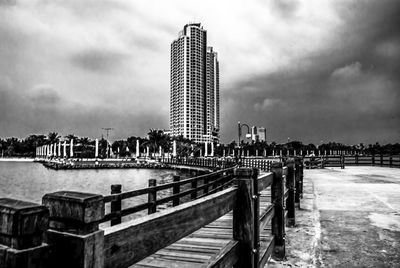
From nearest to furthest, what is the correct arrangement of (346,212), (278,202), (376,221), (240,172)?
1. (240,172)
2. (278,202)
3. (376,221)
4. (346,212)

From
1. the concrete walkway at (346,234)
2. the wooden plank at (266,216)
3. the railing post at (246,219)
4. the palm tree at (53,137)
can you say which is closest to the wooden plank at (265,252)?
the wooden plank at (266,216)

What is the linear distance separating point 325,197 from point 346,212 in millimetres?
2936

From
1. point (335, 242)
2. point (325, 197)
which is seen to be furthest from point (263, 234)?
point (325, 197)

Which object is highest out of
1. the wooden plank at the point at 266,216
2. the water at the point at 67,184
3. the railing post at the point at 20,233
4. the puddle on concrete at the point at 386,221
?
the railing post at the point at 20,233

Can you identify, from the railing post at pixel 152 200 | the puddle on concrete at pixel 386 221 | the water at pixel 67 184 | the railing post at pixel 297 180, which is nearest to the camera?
the puddle on concrete at pixel 386 221

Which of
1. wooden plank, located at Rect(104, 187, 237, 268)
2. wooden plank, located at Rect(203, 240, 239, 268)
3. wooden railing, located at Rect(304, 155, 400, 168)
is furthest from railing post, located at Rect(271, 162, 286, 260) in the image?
wooden railing, located at Rect(304, 155, 400, 168)

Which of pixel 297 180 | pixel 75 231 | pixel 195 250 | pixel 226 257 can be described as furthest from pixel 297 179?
pixel 75 231

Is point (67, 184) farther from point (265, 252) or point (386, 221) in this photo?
point (265, 252)

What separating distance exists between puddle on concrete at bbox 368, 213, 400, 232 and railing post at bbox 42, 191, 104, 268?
6.70 meters

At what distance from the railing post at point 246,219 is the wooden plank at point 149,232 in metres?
0.80

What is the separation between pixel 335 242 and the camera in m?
5.48

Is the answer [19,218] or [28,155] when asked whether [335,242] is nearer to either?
[19,218]

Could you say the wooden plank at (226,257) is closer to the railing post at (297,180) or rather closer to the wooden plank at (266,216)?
the wooden plank at (266,216)

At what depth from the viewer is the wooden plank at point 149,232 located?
126cm
